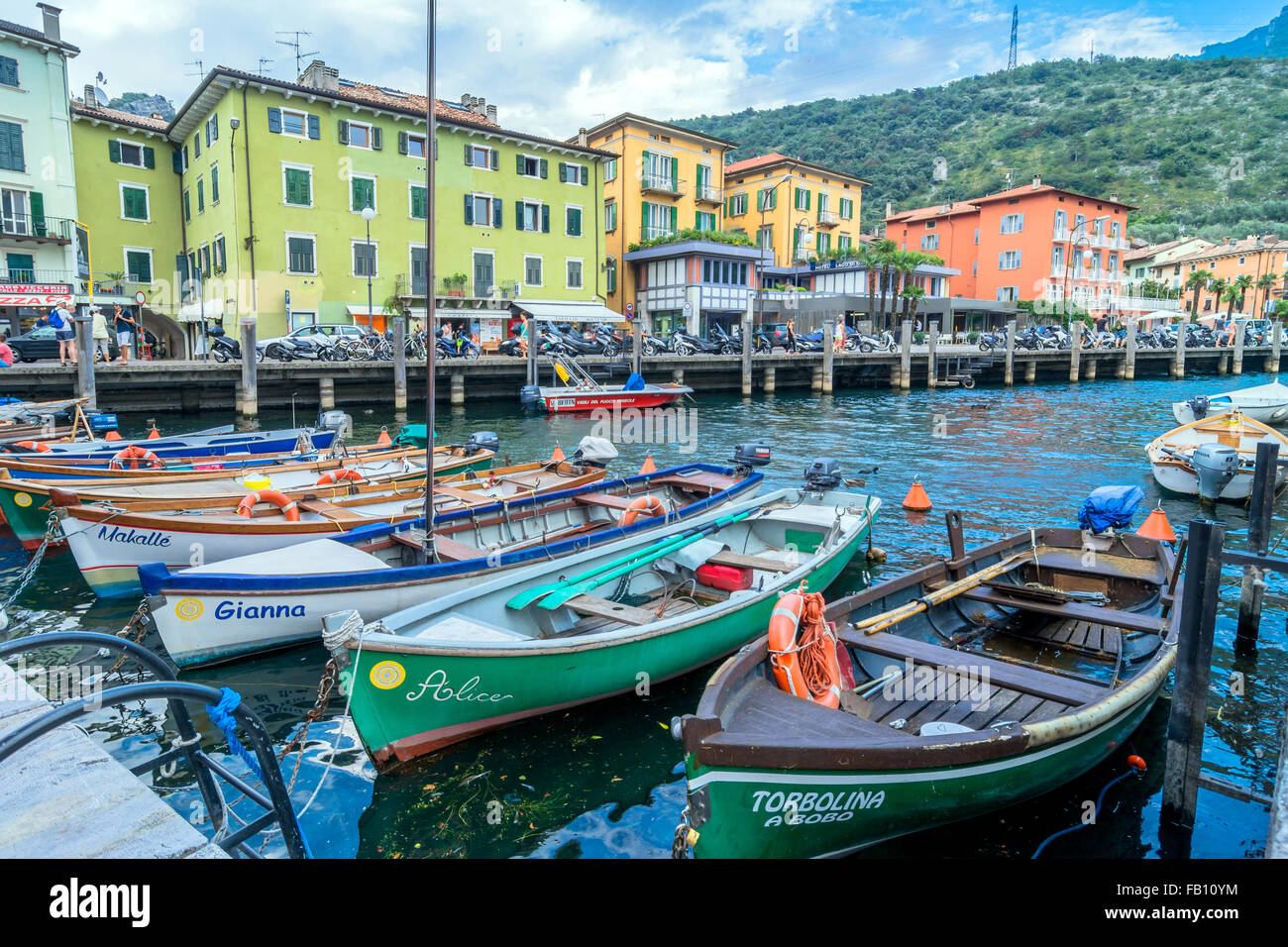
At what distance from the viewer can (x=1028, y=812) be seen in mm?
5492

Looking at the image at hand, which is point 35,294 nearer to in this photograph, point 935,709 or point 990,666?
point 935,709

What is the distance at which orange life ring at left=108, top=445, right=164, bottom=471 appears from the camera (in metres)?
12.3

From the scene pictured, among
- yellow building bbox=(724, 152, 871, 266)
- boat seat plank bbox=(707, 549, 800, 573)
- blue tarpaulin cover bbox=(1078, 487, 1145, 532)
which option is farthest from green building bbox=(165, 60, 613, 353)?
blue tarpaulin cover bbox=(1078, 487, 1145, 532)

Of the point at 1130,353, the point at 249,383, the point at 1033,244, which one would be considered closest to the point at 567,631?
the point at 249,383

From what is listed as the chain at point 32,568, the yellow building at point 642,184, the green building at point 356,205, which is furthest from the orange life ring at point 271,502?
the yellow building at point 642,184

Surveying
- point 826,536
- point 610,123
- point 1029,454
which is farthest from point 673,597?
point 610,123

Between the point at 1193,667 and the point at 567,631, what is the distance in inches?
195

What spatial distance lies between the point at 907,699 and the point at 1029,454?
668 inches

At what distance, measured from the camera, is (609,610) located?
23.7 feet

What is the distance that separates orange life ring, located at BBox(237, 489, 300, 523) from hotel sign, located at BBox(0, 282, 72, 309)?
1090 inches

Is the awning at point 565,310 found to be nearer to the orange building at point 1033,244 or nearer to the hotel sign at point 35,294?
the hotel sign at point 35,294

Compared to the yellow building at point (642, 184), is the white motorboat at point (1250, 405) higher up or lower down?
lower down

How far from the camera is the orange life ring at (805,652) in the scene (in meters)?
5.21

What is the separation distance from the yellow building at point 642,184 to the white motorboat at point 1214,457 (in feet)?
112
